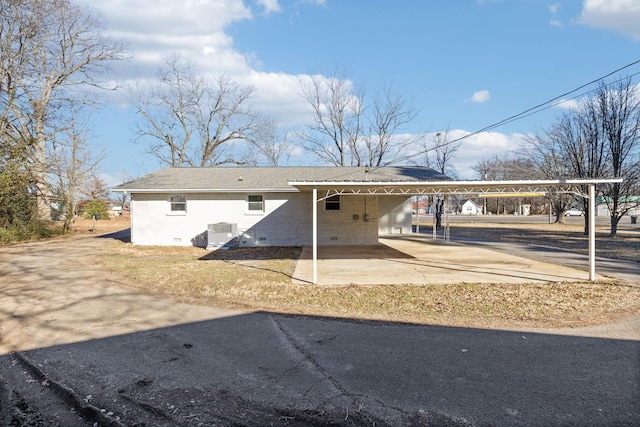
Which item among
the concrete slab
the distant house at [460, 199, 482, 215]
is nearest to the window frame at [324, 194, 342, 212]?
the concrete slab

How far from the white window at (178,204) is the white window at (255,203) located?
283 cm

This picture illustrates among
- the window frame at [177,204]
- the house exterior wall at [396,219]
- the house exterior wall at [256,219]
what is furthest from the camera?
the house exterior wall at [396,219]

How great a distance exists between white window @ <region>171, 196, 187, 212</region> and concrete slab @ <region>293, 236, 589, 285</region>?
590cm

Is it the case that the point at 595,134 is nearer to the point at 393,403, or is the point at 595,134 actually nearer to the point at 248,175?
the point at 248,175

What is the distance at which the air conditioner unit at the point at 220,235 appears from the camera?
16.3 m

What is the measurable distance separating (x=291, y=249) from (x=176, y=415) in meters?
12.9

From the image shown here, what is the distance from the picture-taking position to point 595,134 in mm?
21703

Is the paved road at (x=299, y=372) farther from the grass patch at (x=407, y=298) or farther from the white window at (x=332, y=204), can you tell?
the white window at (x=332, y=204)

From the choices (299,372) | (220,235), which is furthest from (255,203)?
(299,372)

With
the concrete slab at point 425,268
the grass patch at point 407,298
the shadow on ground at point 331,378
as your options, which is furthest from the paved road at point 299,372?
the concrete slab at point 425,268

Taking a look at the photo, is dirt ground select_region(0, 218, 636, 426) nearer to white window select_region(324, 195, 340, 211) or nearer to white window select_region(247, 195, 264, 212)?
white window select_region(247, 195, 264, 212)

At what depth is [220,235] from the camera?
16359 millimetres

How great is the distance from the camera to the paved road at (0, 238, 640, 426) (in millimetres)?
3273

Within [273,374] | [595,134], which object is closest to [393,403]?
[273,374]
